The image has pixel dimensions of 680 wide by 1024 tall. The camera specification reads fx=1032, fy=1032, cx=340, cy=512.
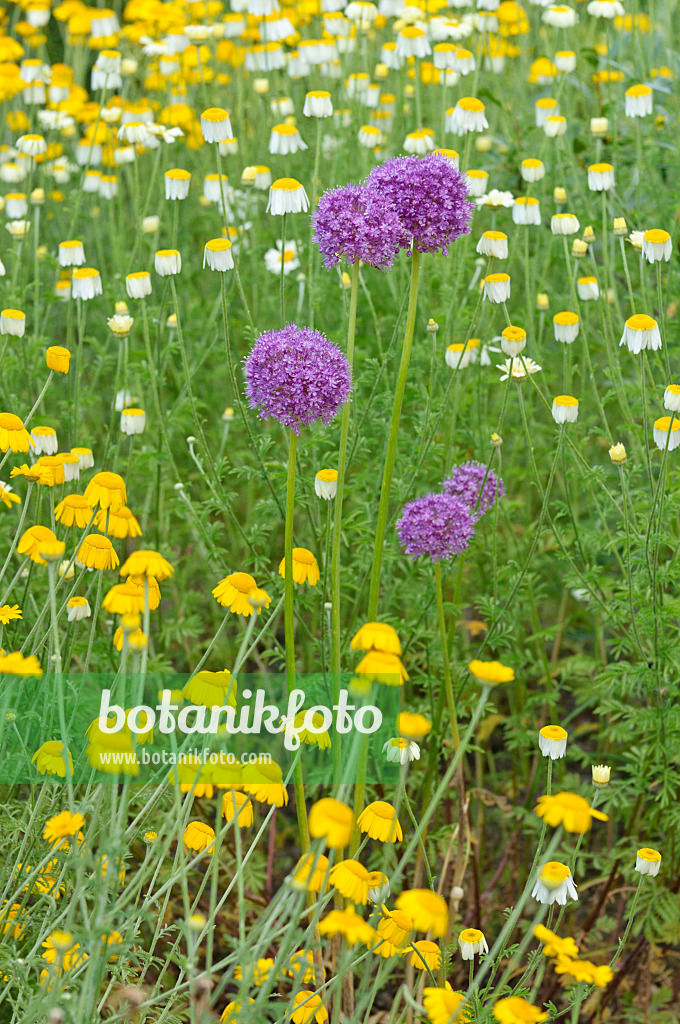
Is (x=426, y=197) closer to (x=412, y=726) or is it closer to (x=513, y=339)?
(x=513, y=339)

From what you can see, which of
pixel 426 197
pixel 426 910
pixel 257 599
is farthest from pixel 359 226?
pixel 426 910

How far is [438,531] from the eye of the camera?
88.0 inches

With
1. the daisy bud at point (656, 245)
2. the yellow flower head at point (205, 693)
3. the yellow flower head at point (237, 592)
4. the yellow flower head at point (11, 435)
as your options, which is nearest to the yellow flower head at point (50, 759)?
the yellow flower head at point (205, 693)

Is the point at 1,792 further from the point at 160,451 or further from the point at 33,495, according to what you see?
the point at 160,451

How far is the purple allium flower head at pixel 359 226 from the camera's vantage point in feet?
6.08

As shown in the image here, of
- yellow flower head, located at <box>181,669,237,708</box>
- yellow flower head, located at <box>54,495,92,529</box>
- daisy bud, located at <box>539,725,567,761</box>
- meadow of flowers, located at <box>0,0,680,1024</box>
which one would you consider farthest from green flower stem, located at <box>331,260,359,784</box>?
yellow flower head, located at <box>54,495,92,529</box>

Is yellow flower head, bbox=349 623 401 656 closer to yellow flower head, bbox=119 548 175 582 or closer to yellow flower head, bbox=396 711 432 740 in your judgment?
yellow flower head, bbox=396 711 432 740

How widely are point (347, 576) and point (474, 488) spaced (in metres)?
0.49

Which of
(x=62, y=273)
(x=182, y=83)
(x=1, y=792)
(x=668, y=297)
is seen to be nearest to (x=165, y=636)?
(x=1, y=792)

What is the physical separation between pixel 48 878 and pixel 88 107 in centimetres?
399

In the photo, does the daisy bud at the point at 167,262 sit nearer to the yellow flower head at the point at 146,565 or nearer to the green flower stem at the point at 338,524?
the green flower stem at the point at 338,524

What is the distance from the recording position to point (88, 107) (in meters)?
4.93

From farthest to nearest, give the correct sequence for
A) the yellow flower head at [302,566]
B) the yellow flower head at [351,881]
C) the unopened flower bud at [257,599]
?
the yellow flower head at [302,566]
the unopened flower bud at [257,599]
the yellow flower head at [351,881]

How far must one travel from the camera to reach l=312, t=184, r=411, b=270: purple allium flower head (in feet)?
6.08
